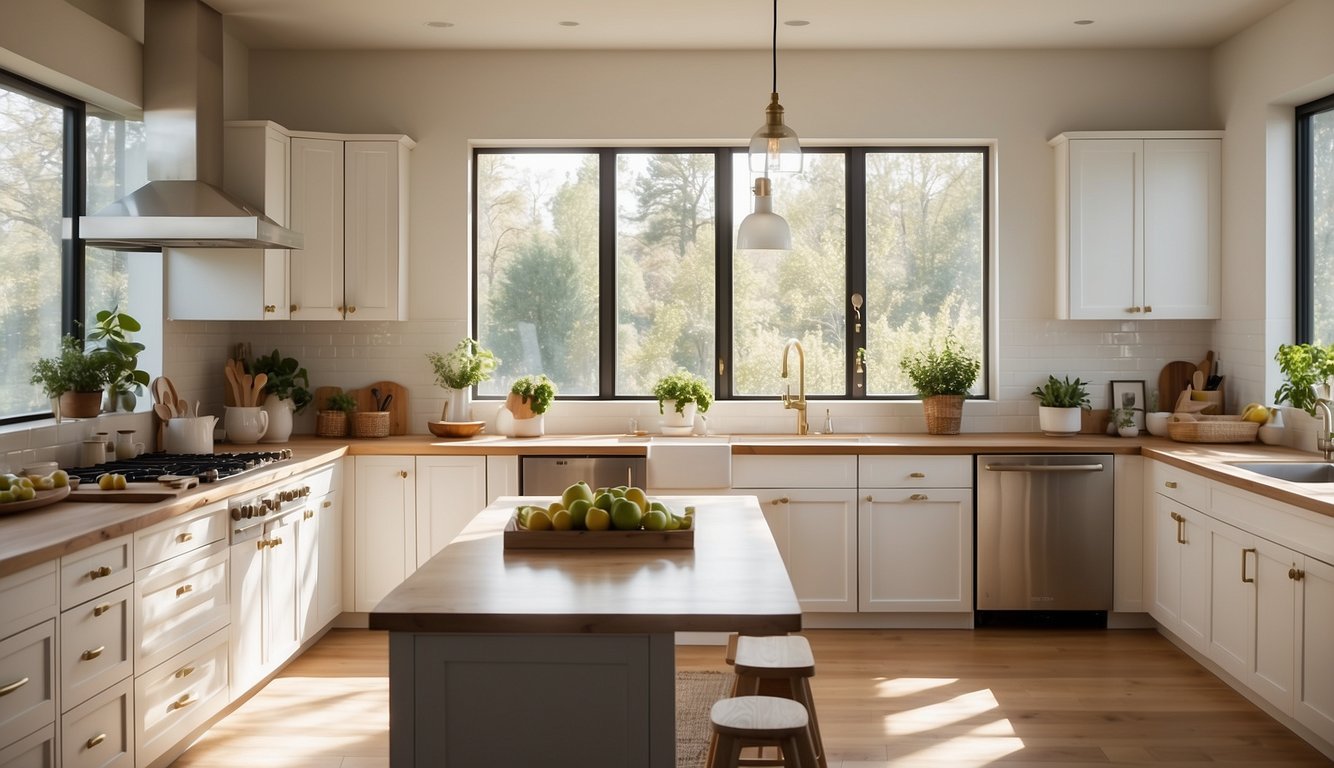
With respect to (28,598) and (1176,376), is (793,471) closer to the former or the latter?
(1176,376)

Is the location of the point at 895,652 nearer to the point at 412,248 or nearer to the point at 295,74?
the point at 412,248

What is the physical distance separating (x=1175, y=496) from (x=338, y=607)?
4.01 m

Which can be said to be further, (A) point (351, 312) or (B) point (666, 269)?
(B) point (666, 269)

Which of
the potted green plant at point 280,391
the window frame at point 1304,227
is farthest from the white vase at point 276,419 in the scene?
the window frame at point 1304,227

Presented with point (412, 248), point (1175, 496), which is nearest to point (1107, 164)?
point (1175, 496)

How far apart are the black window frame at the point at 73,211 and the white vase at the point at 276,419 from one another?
1.11 meters

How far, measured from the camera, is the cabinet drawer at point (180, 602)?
349cm

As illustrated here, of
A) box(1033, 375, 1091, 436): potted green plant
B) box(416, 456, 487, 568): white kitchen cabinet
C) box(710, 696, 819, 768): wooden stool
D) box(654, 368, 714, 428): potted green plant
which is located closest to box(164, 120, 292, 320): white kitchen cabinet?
box(416, 456, 487, 568): white kitchen cabinet

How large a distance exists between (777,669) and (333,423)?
3594 mm

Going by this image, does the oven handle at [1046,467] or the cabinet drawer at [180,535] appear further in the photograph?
the oven handle at [1046,467]

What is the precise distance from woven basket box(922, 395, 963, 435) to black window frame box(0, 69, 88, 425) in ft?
13.3

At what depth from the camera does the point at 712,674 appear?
4723 millimetres

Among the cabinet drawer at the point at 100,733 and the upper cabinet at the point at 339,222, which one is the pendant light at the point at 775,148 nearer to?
the cabinet drawer at the point at 100,733

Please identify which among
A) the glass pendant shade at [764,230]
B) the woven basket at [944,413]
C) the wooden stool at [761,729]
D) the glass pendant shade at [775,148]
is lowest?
the wooden stool at [761,729]
